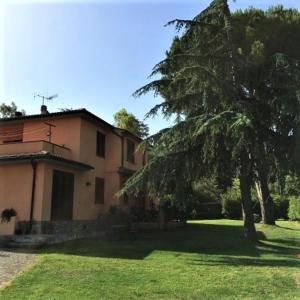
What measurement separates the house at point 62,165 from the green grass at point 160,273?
11.9 feet

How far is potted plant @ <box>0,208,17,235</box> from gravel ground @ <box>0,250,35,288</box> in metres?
3.70

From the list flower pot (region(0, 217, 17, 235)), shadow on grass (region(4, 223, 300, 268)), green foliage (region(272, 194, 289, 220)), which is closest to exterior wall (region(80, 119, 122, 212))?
flower pot (region(0, 217, 17, 235))

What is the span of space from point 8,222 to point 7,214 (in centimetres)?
48

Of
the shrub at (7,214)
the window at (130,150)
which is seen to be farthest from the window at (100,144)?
the shrub at (7,214)

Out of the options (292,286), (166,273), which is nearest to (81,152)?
(166,273)

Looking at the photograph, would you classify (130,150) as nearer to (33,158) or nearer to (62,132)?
(62,132)

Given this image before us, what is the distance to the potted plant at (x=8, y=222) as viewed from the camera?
730 inches

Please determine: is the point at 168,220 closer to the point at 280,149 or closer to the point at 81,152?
the point at 81,152

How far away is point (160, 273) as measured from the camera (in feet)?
34.7

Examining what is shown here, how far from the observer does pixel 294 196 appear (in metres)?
29.2

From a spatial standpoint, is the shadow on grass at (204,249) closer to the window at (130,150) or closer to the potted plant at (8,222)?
the potted plant at (8,222)

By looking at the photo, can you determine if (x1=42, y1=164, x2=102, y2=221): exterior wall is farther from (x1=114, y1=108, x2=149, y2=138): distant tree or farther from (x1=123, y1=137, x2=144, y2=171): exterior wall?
(x1=114, y1=108, x2=149, y2=138): distant tree

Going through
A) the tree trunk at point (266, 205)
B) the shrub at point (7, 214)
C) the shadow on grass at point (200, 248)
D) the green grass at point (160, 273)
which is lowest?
the green grass at point (160, 273)

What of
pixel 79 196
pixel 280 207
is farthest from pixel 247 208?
pixel 280 207
